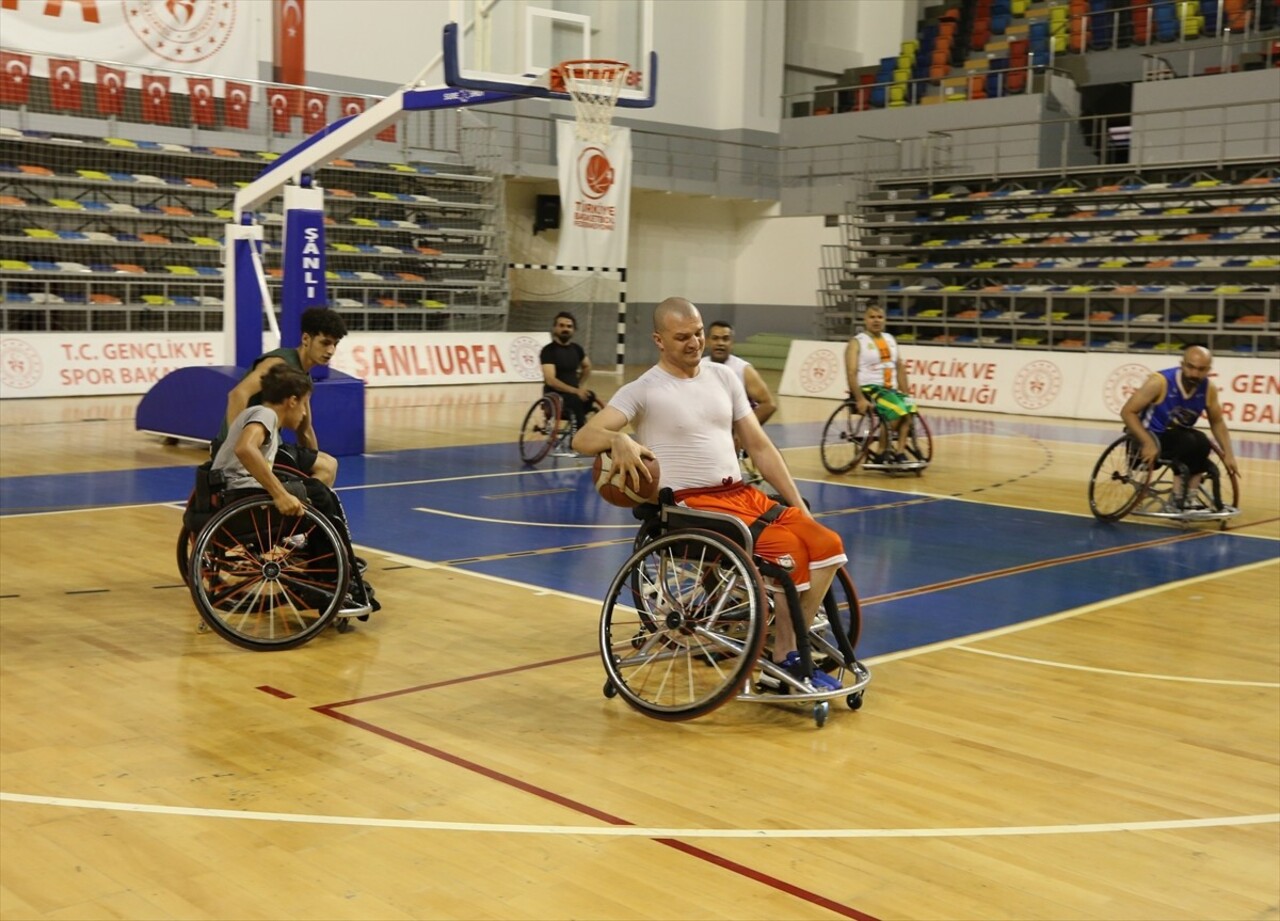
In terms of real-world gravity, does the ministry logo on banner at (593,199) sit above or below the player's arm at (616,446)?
above

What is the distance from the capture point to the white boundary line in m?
3.86

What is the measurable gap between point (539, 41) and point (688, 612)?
8.19m

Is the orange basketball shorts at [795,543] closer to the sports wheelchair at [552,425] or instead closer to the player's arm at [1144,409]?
the player's arm at [1144,409]

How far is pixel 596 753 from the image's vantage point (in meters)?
4.55

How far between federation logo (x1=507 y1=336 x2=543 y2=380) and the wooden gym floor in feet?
42.1

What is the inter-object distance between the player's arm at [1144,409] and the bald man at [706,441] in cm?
462

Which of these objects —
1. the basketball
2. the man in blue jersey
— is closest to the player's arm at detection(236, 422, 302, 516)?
the basketball

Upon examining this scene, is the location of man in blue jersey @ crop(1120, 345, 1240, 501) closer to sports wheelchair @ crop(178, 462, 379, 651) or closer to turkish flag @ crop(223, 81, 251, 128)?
sports wheelchair @ crop(178, 462, 379, 651)

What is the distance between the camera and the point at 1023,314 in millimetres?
21656

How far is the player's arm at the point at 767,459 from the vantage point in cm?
507

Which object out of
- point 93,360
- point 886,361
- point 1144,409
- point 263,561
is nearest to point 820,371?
point 886,361

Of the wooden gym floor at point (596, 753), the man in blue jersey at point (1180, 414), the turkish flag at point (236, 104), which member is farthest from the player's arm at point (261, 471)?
the turkish flag at point (236, 104)

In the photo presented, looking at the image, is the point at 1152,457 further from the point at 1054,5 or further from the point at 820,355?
the point at 1054,5

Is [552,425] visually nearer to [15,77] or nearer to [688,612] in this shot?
[688,612]
